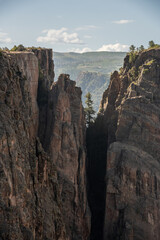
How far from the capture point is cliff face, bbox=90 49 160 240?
A: 58.3 meters

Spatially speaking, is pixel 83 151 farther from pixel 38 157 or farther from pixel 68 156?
pixel 38 157

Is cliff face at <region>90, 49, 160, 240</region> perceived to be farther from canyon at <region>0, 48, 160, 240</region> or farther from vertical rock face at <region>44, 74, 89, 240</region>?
vertical rock face at <region>44, 74, 89, 240</region>

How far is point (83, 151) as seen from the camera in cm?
6344

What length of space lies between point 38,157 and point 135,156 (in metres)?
27.0

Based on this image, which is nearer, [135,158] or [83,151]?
[135,158]

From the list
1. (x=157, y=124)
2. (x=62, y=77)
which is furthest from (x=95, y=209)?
(x=62, y=77)

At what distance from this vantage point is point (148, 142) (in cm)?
6469

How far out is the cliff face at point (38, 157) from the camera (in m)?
31.7

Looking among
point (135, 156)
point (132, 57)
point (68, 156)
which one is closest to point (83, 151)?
point (68, 156)

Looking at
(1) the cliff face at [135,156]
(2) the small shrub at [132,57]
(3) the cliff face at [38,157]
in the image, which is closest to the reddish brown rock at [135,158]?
(1) the cliff face at [135,156]

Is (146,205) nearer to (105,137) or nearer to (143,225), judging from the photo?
(143,225)

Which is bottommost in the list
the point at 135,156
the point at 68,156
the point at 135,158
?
the point at 135,158

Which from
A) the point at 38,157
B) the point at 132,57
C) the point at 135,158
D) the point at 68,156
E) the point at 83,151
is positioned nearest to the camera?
the point at 38,157

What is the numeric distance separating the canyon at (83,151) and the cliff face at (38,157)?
137 millimetres
